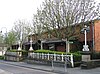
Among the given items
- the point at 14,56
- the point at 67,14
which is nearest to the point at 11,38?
the point at 14,56

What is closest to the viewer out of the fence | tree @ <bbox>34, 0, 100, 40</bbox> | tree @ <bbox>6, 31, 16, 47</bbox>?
the fence

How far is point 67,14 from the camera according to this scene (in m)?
34.0

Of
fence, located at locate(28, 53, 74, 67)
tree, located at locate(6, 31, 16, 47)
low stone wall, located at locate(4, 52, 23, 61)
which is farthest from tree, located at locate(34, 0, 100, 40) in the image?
tree, located at locate(6, 31, 16, 47)

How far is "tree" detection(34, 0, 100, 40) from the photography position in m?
34.1

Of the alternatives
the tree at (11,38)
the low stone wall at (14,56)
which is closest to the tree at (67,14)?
the low stone wall at (14,56)

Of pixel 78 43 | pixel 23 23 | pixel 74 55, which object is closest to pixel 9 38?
pixel 23 23

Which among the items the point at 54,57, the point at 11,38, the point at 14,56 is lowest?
the point at 54,57

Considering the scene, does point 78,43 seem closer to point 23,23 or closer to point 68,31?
point 68,31

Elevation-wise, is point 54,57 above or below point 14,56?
below

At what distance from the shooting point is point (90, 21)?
35562 millimetres

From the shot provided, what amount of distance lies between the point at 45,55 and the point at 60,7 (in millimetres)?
7314

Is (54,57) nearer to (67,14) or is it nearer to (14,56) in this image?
(67,14)

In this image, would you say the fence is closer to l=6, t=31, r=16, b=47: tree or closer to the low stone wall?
the low stone wall

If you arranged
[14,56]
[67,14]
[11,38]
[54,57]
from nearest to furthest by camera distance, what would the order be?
[54,57] < [67,14] < [14,56] < [11,38]
